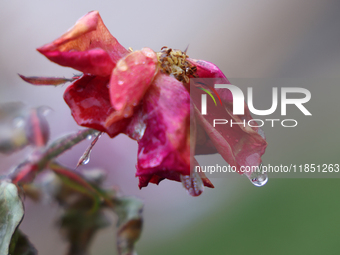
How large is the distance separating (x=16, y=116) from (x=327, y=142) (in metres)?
0.75

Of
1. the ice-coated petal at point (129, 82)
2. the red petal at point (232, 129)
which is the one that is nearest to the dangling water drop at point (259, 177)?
the red petal at point (232, 129)

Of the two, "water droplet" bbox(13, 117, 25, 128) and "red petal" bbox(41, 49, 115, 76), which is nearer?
"red petal" bbox(41, 49, 115, 76)

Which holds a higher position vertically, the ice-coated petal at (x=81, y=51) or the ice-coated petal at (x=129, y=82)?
the ice-coated petal at (x=81, y=51)

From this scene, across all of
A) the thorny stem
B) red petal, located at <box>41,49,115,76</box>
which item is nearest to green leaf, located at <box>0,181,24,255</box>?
the thorny stem

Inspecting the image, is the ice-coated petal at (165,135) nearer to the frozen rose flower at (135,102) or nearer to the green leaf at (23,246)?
the frozen rose flower at (135,102)

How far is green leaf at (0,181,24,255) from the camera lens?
0.20 metres

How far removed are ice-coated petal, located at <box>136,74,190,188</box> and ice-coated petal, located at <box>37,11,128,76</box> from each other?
35 mm

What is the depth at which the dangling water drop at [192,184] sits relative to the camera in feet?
0.60

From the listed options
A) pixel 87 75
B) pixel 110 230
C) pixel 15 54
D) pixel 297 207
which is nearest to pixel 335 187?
pixel 297 207

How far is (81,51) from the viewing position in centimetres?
17

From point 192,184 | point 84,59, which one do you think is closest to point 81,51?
point 84,59

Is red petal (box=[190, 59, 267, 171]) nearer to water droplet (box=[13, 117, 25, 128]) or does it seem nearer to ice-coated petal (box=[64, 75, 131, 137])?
ice-coated petal (box=[64, 75, 131, 137])

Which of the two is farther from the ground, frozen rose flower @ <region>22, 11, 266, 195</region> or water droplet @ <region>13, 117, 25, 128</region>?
frozen rose flower @ <region>22, 11, 266, 195</region>

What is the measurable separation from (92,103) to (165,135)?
54 mm
